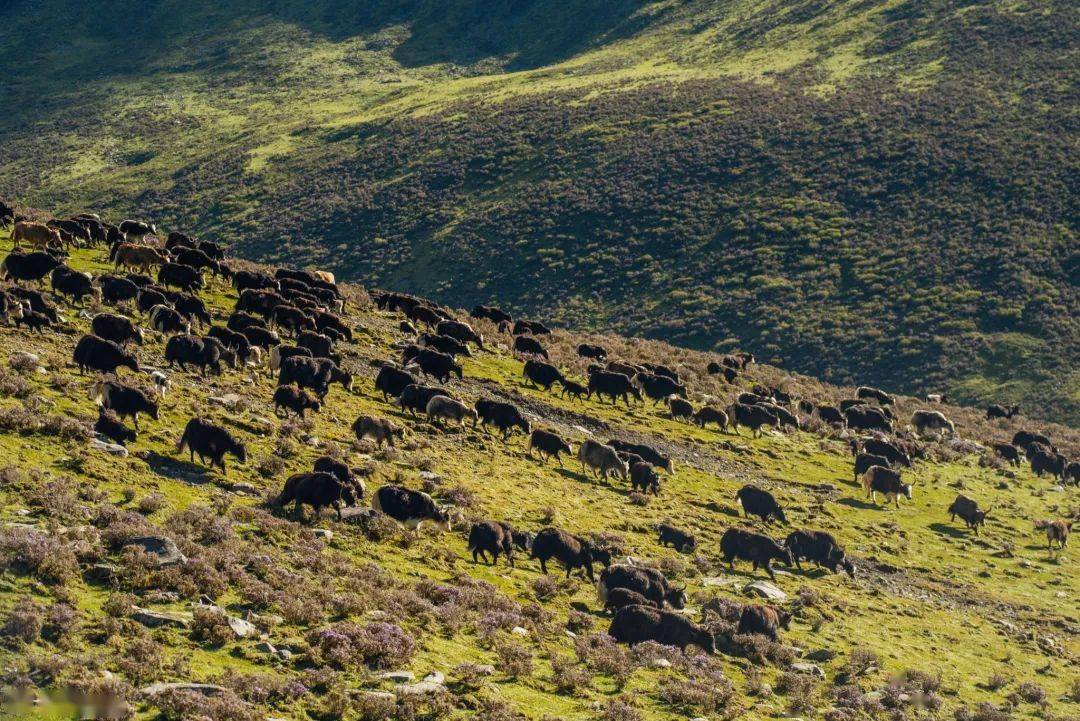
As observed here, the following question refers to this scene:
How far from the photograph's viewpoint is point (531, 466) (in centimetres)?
3244

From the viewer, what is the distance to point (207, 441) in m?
23.5

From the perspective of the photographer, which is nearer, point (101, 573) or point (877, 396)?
point (101, 573)

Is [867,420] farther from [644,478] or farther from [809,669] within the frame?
[809,669]

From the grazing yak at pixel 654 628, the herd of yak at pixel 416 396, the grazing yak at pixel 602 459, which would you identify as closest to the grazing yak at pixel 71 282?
the herd of yak at pixel 416 396

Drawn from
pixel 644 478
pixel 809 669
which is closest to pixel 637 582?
pixel 809 669

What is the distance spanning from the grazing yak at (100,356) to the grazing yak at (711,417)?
22.2 meters

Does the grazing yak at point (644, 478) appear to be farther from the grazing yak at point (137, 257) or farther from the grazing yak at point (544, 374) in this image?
the grazing yak at point (137, 257)

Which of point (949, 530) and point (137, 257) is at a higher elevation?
point (137, 257)

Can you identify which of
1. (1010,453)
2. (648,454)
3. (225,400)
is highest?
(225,400)

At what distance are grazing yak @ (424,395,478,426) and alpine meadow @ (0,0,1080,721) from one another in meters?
0.13

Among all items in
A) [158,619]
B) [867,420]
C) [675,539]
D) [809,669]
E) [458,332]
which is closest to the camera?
[158,619]

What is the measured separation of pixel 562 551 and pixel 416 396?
11.4 meters

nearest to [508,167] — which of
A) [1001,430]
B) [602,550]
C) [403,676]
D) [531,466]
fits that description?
[1001,430]

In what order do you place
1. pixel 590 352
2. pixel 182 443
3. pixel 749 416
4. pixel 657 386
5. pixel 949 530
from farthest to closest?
pixel 590 352 < pixel 657 386 < pixel 749 416 < pixel 949 530 < pixel 182 443
